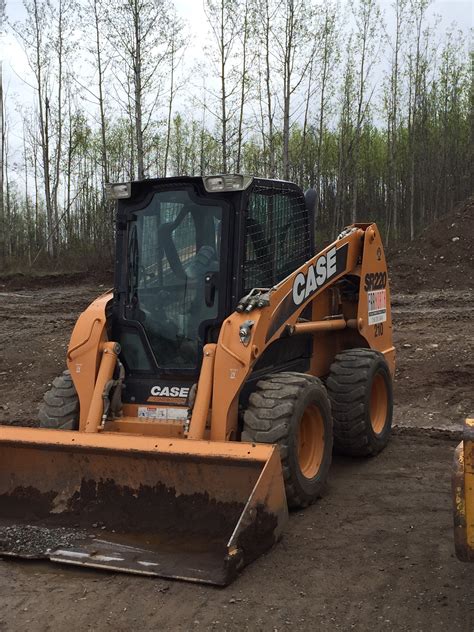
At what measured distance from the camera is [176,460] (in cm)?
466

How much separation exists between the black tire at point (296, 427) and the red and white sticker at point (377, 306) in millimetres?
1790

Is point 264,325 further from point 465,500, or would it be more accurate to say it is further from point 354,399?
point 465,500

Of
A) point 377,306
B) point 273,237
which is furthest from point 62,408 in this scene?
point 377,306

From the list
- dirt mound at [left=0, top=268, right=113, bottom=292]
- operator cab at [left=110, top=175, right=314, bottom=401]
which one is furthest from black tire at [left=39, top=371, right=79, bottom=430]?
dirt mound at [left=0, top=268, right=113, bottom=292]

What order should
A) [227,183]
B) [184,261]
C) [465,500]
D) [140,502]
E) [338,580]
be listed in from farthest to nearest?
[184,261]
[227,183]
[140,502]
[338,580]
[465,500]

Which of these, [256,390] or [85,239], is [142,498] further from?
[85,239]

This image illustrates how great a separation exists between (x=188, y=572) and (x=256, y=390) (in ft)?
4.94

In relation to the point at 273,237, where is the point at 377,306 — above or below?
below

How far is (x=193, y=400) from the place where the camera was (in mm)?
5199

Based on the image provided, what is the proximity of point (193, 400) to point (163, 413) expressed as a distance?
330 mm

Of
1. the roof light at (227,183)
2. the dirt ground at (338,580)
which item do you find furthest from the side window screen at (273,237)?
the dirt ground at (338,580)

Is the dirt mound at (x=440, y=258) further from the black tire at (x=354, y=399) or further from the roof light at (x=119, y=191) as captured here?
the roof light at (x=119, y=191)

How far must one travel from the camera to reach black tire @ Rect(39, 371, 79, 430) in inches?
222

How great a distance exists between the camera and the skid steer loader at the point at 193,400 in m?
4.51
